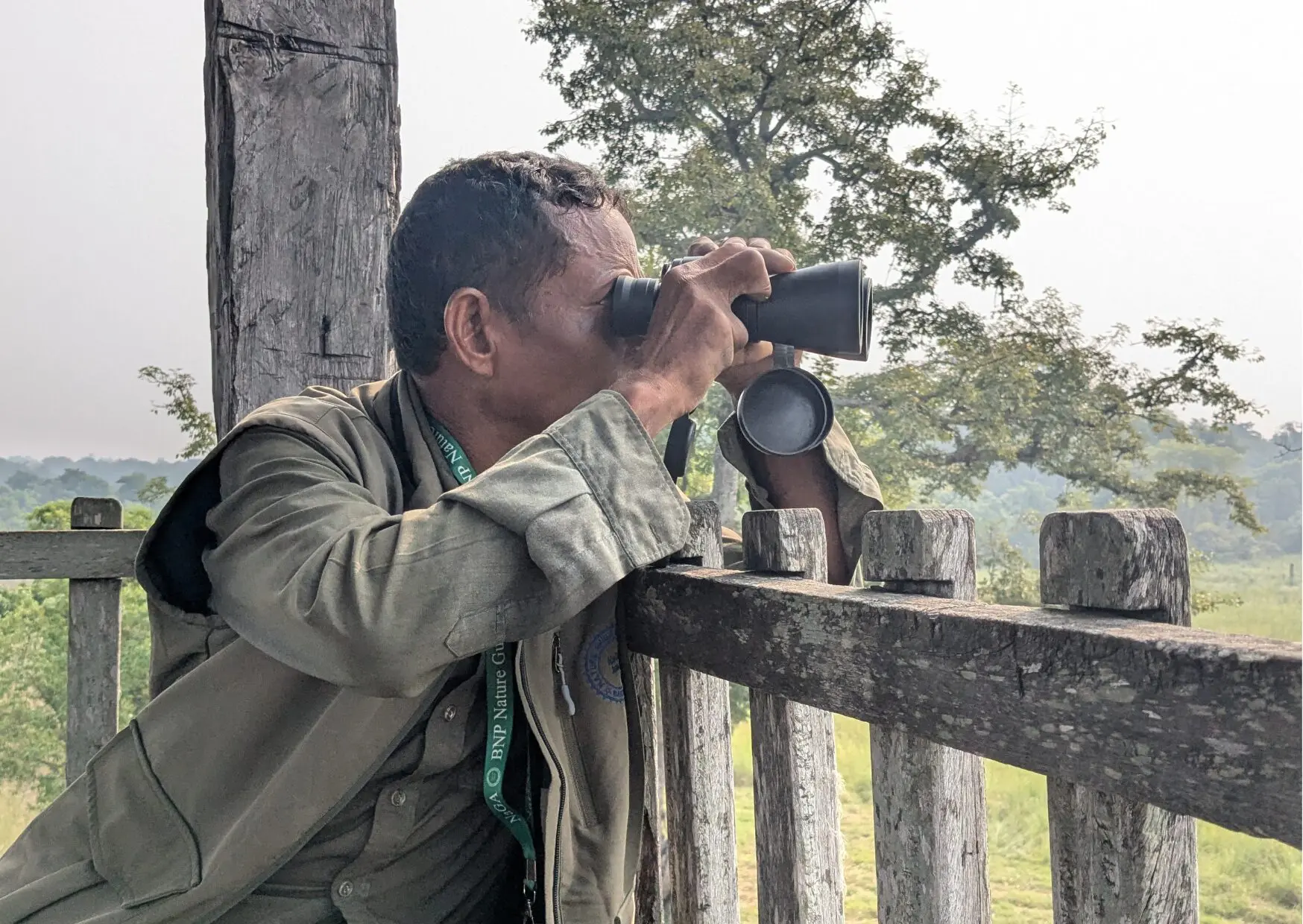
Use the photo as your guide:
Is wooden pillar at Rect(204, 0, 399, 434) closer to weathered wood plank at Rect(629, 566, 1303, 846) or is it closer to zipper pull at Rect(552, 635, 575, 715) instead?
zipper pull at Rect(552, 635, 575, 715)

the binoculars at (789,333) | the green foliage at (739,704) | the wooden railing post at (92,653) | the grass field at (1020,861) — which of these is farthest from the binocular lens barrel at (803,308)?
the green foliage at (739,704)

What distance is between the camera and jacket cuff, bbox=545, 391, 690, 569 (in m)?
1.02

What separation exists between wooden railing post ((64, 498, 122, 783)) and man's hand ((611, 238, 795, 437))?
191 centimetres

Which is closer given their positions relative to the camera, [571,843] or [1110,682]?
[1110,682]

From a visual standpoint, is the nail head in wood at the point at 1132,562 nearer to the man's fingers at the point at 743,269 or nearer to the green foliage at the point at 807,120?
the man's fingers at the point at 743,269

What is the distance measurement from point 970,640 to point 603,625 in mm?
633

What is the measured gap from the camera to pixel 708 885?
1.26 meters

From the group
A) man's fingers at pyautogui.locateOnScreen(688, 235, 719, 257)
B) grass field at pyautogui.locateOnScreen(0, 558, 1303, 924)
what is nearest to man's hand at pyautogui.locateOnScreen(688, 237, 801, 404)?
man's fingers at pyautogui.locateOnScreen(688, 235, 719, 257)

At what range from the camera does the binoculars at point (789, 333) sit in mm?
1285

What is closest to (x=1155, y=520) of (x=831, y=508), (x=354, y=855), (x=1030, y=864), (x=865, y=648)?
(x=865, y=648)

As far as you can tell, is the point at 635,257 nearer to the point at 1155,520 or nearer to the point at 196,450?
the point at 1155,520

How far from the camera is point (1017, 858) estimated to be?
6.82 meters

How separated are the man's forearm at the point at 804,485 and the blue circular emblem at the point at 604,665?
401 millimetres

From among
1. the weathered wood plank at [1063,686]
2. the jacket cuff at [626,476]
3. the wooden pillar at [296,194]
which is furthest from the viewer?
the wooden pillar at [296,194]
